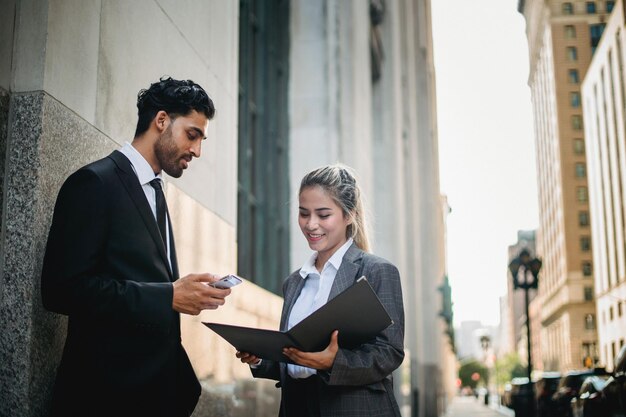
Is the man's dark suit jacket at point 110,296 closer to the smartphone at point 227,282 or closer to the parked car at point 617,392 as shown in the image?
the smartphone at point 227,282

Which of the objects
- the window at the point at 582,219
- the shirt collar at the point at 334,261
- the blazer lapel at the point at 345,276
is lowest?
the blazer lapel at the point at 345,276

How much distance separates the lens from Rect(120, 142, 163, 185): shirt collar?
3.61m

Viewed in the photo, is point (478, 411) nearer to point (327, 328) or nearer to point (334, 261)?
point (334, 261)

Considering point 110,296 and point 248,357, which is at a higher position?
point 110,296

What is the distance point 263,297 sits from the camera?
9445 millimetres

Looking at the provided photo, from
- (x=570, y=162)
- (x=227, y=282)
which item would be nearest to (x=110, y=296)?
(x=227, y=282)

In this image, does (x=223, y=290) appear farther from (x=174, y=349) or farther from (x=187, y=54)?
(x=187, y=54)

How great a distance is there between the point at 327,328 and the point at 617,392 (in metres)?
9.47

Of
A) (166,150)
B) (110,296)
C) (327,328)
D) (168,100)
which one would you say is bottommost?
(327,328)

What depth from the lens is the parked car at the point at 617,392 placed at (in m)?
11.5

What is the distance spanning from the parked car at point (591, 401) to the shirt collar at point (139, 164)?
10600 millimetres

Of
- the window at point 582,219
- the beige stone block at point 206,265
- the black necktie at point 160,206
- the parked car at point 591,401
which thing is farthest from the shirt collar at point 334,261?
the window at point 582,219

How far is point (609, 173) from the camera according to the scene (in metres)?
83.2

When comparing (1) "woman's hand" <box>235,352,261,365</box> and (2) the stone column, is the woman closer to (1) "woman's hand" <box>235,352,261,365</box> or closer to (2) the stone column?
(1) "woman's hand" <box>235,352,261,365</box>
